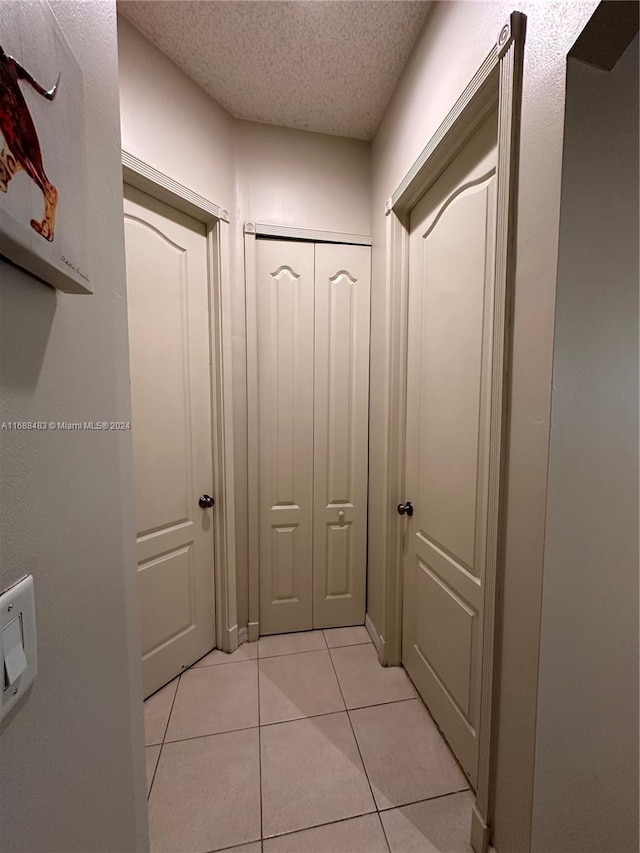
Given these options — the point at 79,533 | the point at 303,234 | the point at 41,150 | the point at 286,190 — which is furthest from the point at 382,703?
the point at 286,190

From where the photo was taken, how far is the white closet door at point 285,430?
1802 mm

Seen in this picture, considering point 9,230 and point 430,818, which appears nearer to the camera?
point 9,230

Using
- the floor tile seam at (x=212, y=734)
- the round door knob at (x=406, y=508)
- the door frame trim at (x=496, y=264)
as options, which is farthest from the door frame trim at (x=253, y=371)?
the round door knob at (x=406, y=508)

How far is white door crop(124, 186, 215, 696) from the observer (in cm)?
144

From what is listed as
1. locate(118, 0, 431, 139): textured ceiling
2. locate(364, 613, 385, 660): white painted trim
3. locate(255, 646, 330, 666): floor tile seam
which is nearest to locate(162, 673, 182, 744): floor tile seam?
locate(255, 646, 330, 666): floor tile seam

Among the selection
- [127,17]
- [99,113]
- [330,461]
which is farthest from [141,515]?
[127,17]

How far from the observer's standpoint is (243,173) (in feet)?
5.67

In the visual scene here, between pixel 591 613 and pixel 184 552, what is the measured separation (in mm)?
1604

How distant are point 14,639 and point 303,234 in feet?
6.31

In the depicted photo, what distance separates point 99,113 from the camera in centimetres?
61

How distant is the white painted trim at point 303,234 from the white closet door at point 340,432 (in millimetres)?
36

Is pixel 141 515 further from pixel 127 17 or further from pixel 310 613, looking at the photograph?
pixel 127 17

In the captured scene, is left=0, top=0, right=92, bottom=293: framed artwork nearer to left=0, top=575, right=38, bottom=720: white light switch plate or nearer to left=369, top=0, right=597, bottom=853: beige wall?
left=0, top=575, right=38, bottom=720: white light switch plate

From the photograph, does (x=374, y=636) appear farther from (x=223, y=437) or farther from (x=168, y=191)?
(x=168, y=191)
